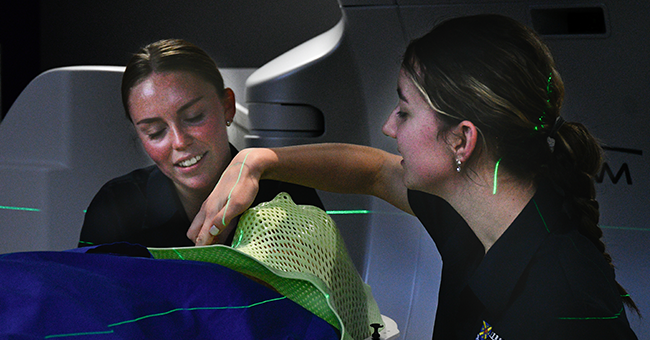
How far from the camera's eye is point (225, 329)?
1.59 feet

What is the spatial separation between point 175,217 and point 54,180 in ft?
0.75

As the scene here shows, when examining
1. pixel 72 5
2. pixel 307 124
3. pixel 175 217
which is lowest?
pixel 175 217

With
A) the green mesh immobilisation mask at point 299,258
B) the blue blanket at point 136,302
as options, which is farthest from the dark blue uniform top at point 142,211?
the blue blanket at point 136,302

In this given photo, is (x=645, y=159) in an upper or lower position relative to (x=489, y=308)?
upper

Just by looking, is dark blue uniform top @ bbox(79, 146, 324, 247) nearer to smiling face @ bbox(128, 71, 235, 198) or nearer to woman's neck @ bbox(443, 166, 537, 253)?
smiling face @ bbox(128, 71, 235, 198)

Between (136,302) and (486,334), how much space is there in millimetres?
336

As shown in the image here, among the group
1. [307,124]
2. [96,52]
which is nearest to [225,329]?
[307,124]

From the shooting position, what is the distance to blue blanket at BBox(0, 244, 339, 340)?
0.43m

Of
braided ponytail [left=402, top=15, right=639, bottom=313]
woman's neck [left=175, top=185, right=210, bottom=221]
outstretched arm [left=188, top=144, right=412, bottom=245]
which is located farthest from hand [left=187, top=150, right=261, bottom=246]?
braided ponytail [left=402, top=15, right=639, bottom=313]

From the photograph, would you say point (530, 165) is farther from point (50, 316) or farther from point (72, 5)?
point (72, 5)

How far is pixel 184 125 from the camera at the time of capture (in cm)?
73

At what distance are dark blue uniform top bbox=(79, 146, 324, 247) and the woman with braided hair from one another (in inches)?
9.9

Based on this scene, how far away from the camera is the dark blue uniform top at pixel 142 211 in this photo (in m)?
0.79

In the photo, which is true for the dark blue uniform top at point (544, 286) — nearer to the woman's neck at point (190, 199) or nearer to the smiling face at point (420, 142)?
the smiling face at point (420, 142)
